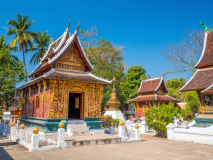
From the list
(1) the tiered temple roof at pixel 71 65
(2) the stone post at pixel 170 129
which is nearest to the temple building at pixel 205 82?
(2) the stone post at pixel 170 129

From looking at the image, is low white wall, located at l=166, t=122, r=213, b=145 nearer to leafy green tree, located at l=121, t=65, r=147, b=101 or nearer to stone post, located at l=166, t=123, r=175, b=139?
stone post, located at l=166, t=123, r=175, b=139

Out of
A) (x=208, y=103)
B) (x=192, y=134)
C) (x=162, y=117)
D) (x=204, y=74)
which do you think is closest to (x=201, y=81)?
(x=204, y=74)

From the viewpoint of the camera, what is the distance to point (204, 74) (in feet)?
44.0

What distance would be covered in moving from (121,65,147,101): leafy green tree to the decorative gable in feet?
68.6

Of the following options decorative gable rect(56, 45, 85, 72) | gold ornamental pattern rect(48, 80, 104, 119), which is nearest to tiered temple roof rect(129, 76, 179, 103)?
gold ornamental pattern rect(48, 80, 104, 119)

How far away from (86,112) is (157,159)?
625cm

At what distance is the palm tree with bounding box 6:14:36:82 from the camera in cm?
2862

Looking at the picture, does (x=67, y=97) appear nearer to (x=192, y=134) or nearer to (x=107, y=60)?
(x=192, y=134)

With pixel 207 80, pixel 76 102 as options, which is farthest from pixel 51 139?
pixel 207 80

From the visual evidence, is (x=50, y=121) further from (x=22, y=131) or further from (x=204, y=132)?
(x=204, y=132)

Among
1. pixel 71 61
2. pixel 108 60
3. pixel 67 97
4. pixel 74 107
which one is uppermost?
pixel 108 60

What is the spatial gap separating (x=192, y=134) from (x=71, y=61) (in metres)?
9.06

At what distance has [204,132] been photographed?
10500 millimetres

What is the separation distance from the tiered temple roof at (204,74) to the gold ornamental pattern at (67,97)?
6.28m
